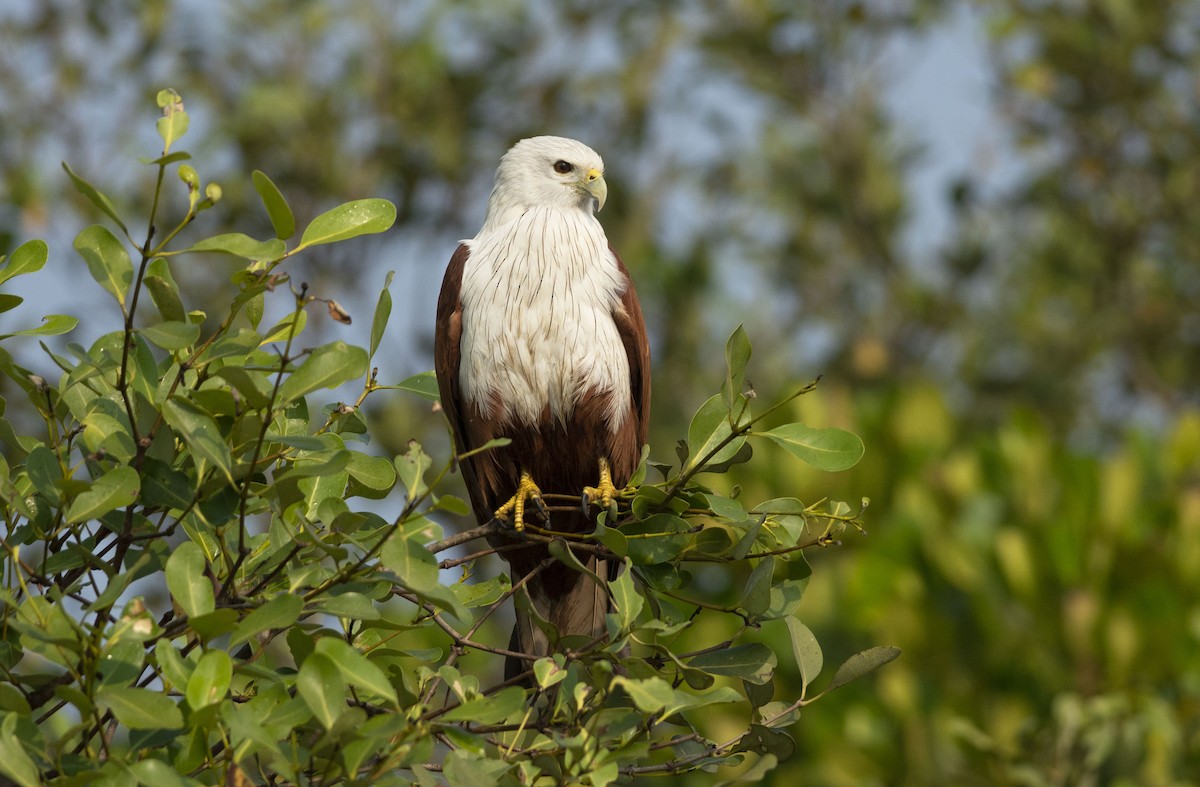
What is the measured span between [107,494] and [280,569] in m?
0.32

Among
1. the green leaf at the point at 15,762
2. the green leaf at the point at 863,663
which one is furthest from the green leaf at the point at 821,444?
the green leaf at the point at 15,762

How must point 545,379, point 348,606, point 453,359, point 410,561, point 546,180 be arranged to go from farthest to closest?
point 546,180
point 453,359
point 545,379
point 348,606
point 410,561

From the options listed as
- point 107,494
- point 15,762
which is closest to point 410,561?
point 107,494

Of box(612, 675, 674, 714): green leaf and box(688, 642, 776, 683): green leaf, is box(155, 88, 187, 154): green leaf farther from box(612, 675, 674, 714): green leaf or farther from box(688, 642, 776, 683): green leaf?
box(688, 642, 776, 683): green leaf

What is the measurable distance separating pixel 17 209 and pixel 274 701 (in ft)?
24.1

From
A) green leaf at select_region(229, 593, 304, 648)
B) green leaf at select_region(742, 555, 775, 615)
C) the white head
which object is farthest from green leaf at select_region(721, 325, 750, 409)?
the white head

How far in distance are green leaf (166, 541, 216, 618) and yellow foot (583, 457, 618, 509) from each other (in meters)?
1.46

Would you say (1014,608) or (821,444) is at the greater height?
(821,444)

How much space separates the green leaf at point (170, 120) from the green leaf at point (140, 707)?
2.67ft

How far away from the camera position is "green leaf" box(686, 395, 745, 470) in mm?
2529

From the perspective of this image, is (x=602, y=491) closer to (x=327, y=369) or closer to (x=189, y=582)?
(x=327, y=369)

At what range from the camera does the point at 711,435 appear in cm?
254

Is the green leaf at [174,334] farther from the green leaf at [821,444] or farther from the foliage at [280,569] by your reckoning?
the green leaf at [821,444]

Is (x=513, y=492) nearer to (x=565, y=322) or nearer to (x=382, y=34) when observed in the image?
(x=565, y=322)
